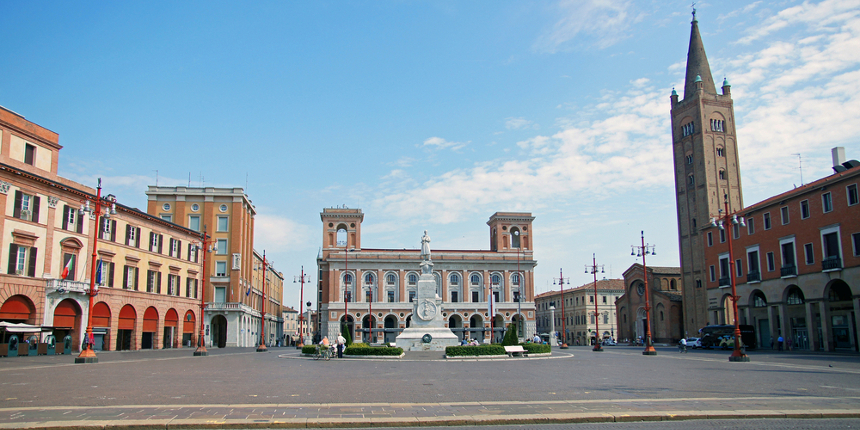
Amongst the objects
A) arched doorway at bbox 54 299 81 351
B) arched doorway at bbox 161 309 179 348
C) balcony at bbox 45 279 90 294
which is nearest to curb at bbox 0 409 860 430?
balcony at bbox 45 279 90 294

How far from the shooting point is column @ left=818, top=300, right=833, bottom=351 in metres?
40.2

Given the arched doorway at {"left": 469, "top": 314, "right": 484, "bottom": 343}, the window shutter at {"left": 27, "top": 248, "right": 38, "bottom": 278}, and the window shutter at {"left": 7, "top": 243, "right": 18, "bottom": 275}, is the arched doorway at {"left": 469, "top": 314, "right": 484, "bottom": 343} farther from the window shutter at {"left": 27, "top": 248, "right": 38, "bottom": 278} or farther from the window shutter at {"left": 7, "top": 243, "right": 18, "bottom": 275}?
the window shutter at {"left": 7, "top": 243, "right": 18, "bottom": 275}

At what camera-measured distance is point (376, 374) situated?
778 inches

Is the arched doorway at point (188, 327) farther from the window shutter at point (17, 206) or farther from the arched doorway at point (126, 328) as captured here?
the window shutter at point (17, 206)

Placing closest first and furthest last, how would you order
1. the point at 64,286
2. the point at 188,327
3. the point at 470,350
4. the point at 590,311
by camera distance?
the point at 470,350 → the point at 64,286 → the point at 188,327 → the point at 590,311

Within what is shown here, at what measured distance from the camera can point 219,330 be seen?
64938mm

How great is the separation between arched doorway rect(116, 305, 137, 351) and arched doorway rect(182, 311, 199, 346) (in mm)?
8580

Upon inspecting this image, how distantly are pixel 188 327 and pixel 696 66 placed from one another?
67.7 meters

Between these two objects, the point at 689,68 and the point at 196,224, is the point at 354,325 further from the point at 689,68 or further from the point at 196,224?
the point at 689,68

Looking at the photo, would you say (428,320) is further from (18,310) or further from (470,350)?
(18,310)

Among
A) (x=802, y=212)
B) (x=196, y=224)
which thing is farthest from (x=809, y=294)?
(x=196, y=224)

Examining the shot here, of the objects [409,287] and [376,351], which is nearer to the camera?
[376,351]

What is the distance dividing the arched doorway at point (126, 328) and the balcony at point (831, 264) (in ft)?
168

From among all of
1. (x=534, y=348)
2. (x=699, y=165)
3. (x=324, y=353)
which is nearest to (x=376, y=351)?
(x=324, y=353)
